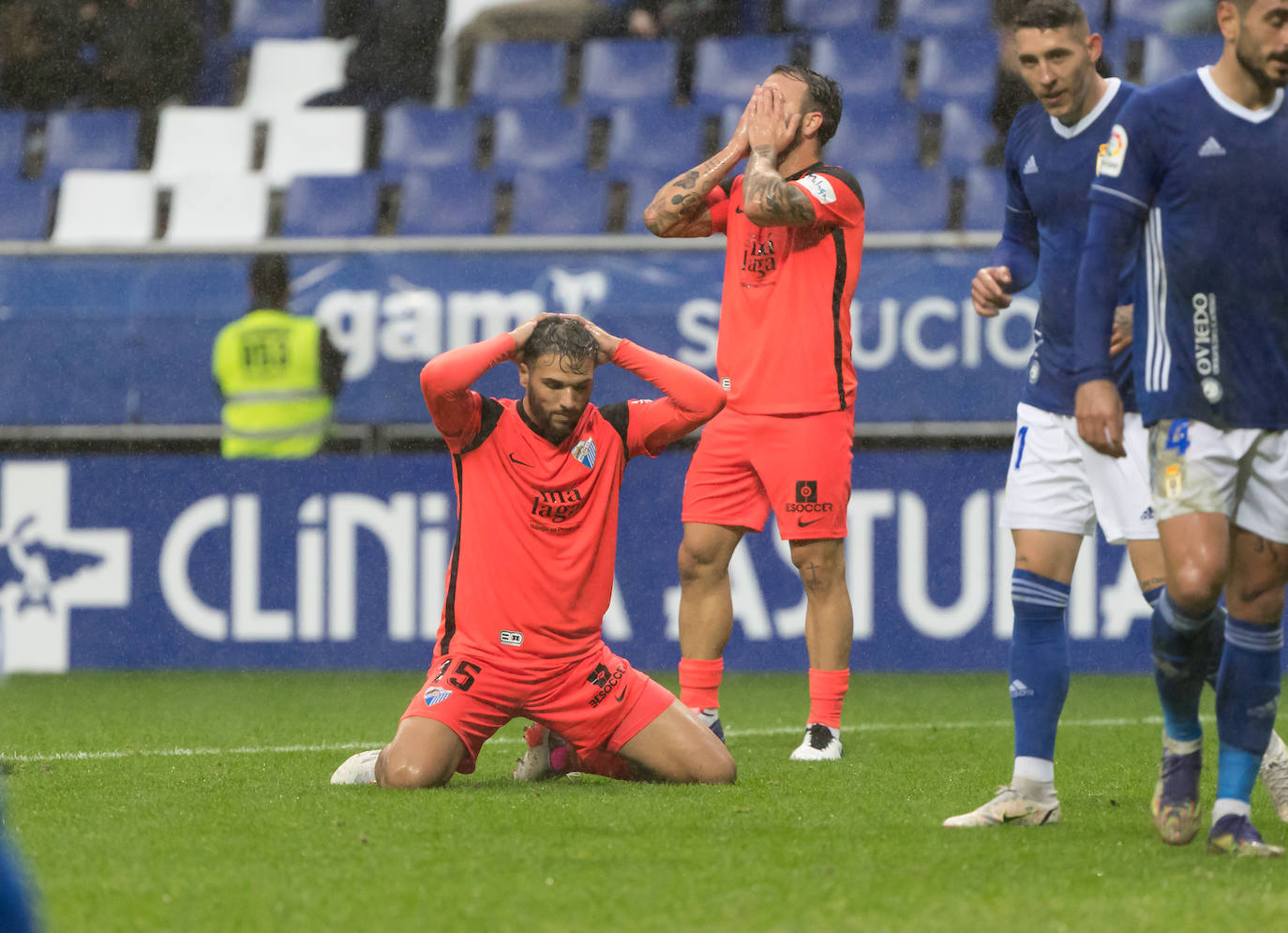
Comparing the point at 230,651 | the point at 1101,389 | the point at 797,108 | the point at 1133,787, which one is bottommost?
the point at 230,651

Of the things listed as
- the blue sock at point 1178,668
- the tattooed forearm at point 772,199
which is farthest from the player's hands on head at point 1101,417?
the tattooed forearm at point 772,199

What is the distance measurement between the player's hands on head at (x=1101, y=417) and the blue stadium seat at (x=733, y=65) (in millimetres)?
8325

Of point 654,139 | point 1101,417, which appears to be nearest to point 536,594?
point 1101,417

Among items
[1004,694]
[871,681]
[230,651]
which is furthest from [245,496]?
[1004,694]

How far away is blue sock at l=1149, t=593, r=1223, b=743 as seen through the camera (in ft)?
11.7

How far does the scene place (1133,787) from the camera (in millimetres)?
4684

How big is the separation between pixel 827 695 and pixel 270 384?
415cm

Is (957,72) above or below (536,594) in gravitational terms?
above

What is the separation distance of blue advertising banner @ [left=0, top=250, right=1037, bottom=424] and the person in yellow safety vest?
0.37 feet

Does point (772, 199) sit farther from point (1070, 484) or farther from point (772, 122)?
point (1070, 484)

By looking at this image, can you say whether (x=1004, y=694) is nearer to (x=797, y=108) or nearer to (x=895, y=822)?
(x=797, y=108)

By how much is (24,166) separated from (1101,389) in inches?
403

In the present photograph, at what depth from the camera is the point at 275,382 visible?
28.6 feet

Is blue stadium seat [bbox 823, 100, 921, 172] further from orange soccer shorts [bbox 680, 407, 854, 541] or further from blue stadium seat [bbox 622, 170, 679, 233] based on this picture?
orange soccer shorts [bbox 680, 407, 854, 541]
